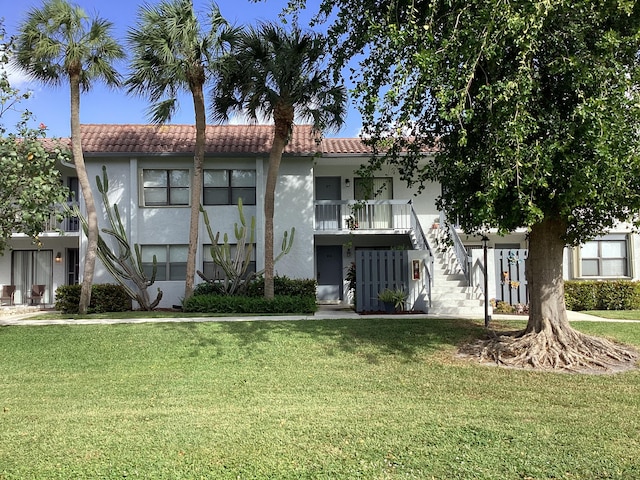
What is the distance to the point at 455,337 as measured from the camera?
10945mm

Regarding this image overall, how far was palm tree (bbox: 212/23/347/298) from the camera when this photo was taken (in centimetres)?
1470

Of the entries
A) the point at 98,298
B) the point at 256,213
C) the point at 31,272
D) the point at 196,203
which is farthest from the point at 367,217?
the point at 31,272

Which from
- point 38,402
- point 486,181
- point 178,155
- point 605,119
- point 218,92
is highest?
point 218,92

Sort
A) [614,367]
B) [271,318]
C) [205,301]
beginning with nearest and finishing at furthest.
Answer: [614,367] < [271,318] < [205,301]

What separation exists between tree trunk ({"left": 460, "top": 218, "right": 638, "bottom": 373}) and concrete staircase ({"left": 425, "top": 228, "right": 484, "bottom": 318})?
3789mm

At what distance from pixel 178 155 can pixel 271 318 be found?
7695 millimetres

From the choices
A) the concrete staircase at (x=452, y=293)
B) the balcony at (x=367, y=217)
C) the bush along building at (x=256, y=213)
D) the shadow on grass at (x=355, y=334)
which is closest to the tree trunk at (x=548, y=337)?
the shadow on grass at (x=355, y=334)

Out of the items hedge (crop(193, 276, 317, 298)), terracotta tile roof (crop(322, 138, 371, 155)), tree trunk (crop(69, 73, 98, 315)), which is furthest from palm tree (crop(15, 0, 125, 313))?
terracotta tile roof (crop(322, 138, 371, 155))

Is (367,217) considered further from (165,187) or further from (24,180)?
(24,180)

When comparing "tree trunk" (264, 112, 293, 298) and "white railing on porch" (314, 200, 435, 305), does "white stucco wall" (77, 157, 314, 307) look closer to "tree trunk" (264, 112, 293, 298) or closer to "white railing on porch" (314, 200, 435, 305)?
"white railing on porch" (314, 200, 435, 305)

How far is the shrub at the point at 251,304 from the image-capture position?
607 inches

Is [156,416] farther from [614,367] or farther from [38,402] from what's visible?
[614,367]

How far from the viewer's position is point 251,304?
50.7 feet

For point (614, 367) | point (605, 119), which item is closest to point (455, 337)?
point (614, 367)
